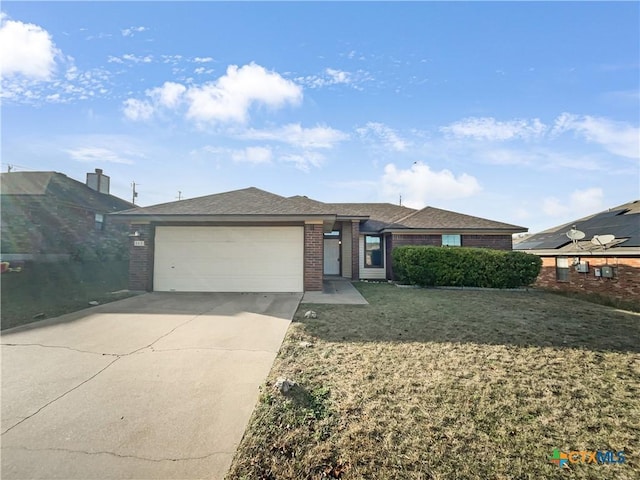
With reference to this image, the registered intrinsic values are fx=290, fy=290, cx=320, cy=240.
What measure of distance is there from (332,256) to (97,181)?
50.4 ft

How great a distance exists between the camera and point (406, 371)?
12.1 feet

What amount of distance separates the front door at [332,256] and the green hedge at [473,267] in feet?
14.9

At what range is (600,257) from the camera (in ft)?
34.1

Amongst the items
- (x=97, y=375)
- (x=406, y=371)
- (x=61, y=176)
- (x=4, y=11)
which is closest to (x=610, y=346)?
(x=406, y=371)

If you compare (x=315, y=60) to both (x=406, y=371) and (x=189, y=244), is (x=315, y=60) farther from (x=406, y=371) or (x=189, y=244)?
(x=406, y=371)

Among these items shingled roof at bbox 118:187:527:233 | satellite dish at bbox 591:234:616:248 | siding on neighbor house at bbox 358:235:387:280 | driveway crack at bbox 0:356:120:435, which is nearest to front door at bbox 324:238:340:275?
siding on neighbor house at bbox 358:235:387:280

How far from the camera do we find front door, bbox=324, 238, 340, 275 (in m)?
15.2

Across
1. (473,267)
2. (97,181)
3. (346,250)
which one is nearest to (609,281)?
(473,267)

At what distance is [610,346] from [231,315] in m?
7.02

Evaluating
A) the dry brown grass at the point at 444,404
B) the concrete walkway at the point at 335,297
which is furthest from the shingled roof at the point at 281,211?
the dry brown grass at the point at 444,404

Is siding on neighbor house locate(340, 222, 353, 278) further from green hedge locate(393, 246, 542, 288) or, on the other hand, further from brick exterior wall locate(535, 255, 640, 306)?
brick exterior wall locate(535, 255, 640, 306)

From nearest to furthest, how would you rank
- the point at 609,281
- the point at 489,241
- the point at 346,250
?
the point at 609,281
the point at 489,241
the point at 346,250

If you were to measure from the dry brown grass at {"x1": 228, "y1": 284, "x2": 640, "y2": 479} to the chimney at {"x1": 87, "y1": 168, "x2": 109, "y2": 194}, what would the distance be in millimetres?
18912

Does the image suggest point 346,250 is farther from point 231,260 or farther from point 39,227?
point 39,227
